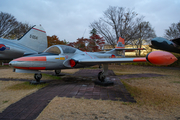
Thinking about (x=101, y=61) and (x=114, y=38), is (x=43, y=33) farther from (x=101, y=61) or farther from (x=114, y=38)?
(x=114, y=38)

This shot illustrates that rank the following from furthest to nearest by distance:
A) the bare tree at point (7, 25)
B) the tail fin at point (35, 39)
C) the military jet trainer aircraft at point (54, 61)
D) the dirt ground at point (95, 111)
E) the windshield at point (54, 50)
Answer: the bare tree at point (7, 25) → the tail fin at point (35, 39) → the windshield at point (54, 50) → the military jet trainer aircraft at point (54, 61) → the dirt ground at point (95, 111)

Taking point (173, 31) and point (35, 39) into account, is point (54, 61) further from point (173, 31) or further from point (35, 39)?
point (173, 31)

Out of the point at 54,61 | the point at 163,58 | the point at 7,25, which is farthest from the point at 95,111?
the point at 7,25

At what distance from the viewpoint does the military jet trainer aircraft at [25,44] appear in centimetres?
959

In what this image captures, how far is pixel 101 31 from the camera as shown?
18.3 metres

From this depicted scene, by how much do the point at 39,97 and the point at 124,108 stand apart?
282cm

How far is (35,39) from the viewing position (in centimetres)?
1098

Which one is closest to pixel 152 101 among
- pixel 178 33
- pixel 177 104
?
pixel 177 104

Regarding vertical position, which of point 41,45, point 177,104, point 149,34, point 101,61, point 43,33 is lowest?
point 177,104

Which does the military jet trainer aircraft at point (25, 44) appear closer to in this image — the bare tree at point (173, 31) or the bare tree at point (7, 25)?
the bare tree at point (7, 25)

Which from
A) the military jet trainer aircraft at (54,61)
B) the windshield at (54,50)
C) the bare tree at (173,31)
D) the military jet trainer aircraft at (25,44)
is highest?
the bare tree at (173,31)

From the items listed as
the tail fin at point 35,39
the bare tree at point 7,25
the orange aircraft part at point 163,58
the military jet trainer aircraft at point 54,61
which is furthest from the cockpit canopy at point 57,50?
the bare tree at point 7,25

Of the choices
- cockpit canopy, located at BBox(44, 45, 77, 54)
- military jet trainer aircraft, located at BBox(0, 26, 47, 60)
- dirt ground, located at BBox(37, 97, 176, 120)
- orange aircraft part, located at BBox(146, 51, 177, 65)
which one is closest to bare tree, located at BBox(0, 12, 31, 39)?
military jet trainer aircraft, located at BBox(0, 26, 47, 60)

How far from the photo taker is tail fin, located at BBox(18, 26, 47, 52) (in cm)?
1055
